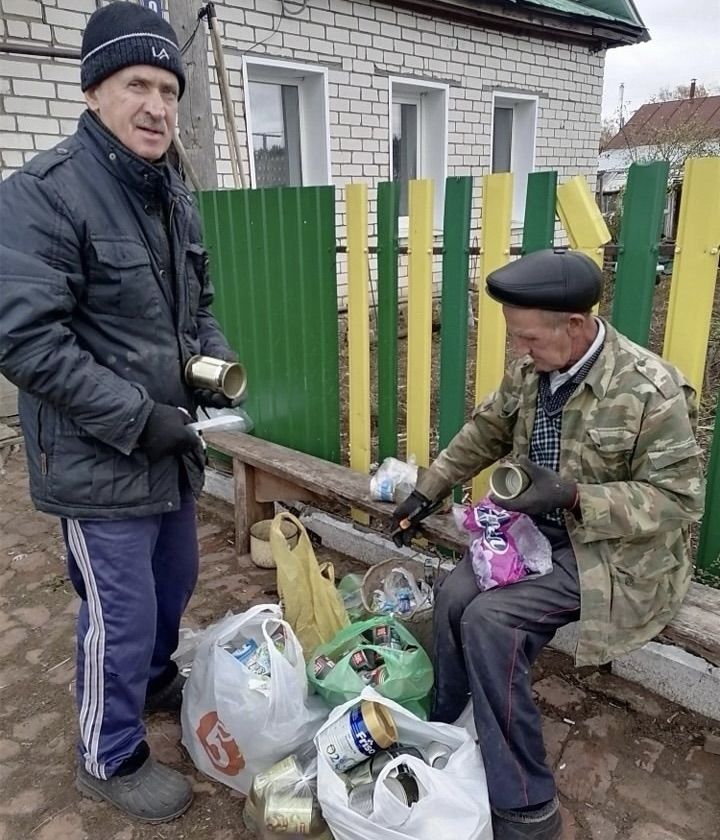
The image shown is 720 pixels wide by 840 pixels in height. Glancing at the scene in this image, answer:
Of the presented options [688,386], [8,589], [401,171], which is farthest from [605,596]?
[401,171]

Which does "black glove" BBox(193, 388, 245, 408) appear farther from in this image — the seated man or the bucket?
the bucket

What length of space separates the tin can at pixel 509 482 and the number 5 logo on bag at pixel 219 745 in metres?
1.03

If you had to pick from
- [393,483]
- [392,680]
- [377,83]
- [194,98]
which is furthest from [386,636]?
[377,83]

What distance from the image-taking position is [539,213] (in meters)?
2.40

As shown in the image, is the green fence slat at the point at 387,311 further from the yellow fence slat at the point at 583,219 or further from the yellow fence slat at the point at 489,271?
the yellow fence slat at the point at 583,219

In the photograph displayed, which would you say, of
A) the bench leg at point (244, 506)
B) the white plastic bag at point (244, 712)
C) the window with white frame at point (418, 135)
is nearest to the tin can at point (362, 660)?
the white plastic bag at point (244, 712)

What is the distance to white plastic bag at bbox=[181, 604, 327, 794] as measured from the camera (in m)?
1.89

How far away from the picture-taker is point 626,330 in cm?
235

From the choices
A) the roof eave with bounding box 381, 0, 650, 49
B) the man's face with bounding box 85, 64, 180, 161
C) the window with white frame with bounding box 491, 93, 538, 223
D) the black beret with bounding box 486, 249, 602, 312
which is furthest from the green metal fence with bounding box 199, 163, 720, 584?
the window with white frame with bounding box 491, 93, 538, 223

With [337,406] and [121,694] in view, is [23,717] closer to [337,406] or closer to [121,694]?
[121,694]

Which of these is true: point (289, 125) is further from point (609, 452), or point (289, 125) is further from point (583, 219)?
point (609, 452)

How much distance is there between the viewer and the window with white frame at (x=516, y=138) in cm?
930

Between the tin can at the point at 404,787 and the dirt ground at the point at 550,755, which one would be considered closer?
the tin can at the point at 404,787

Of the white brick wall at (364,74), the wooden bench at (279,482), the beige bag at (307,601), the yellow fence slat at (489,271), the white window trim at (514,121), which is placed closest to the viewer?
the beige bag at (307,601)
